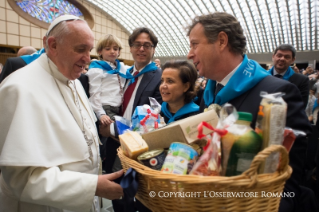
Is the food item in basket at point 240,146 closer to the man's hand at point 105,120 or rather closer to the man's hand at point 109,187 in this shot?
the man's hand at point 109,187

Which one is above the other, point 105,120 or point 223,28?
point 223,28

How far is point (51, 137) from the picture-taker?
1.40 metres

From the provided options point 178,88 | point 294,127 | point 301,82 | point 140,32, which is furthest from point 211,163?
point 301,82

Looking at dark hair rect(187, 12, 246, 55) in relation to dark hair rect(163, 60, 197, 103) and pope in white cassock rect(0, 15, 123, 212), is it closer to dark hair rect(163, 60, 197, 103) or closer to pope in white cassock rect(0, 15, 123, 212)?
dark hair rect(163, 60, 197, 103)

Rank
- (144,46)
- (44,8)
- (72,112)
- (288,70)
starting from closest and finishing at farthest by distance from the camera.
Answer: (72,112)
(144,46)
(288,70)
(44,8)

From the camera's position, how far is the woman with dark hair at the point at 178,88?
7.50 ft

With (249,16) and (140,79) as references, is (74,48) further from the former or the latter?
(249,16)

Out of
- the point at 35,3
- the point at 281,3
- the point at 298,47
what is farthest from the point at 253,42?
the point at 35,3

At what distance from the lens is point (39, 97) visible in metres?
1.47

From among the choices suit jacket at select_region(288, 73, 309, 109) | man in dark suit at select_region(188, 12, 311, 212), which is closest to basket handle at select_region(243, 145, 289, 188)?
man in dark suit at select_region(188, 12, 311, 212)

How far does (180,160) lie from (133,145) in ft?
0.92

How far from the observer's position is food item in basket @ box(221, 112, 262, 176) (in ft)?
2.80

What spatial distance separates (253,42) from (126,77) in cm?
3327

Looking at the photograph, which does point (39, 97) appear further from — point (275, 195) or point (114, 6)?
point (114, 6)
